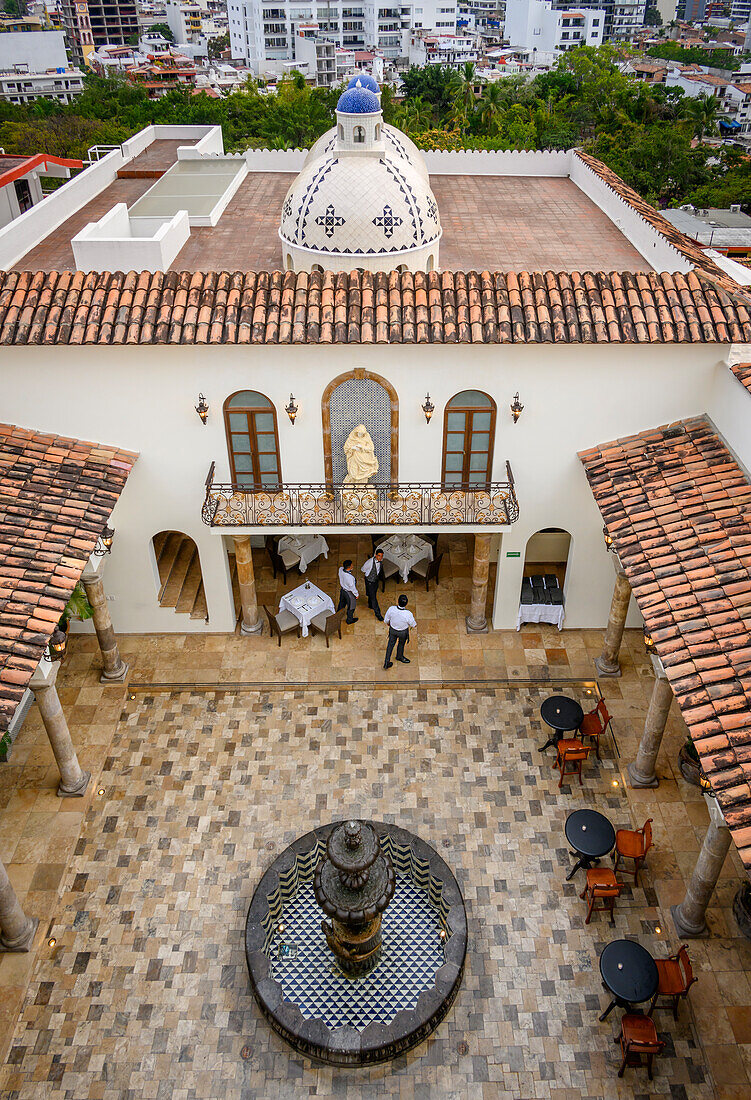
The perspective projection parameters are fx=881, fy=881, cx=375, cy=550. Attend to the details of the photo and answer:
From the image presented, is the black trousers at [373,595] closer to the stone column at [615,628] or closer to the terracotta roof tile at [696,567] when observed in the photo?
the stone column at [615,628]

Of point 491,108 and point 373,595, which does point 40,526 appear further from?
point 491,108

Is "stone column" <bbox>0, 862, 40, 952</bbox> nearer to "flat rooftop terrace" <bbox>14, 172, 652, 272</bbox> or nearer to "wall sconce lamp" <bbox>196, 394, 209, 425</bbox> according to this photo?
"wall sconce lamp" <bbox>196, 394, 209, 425</bbox>

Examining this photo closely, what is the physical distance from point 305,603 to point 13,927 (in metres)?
7.65

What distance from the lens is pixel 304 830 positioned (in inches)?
552

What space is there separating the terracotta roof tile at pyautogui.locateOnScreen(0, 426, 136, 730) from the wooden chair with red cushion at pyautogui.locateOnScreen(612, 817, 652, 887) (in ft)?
28.4

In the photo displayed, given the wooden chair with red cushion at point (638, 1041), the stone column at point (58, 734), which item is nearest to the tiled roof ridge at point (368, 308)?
the stone column at point (58, 734)

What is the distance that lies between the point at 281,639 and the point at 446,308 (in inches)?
289

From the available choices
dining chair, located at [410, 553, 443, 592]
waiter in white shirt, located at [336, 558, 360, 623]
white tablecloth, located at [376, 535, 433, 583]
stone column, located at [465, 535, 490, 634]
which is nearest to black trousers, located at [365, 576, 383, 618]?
waiter in white shirt, located at [336, 558, 360, 623]

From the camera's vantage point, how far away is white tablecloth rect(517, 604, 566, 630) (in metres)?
17.7

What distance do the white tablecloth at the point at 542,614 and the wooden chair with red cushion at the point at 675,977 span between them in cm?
735

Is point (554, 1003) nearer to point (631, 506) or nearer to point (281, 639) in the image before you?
point (631, 506)

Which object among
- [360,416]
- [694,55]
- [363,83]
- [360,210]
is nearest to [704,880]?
[360,416]

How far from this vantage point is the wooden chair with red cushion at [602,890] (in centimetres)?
1244

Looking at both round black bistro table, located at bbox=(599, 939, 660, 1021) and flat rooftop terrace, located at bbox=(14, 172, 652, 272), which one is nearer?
round black bistro table, located at bbox=(599, 939, 660, 1021)
